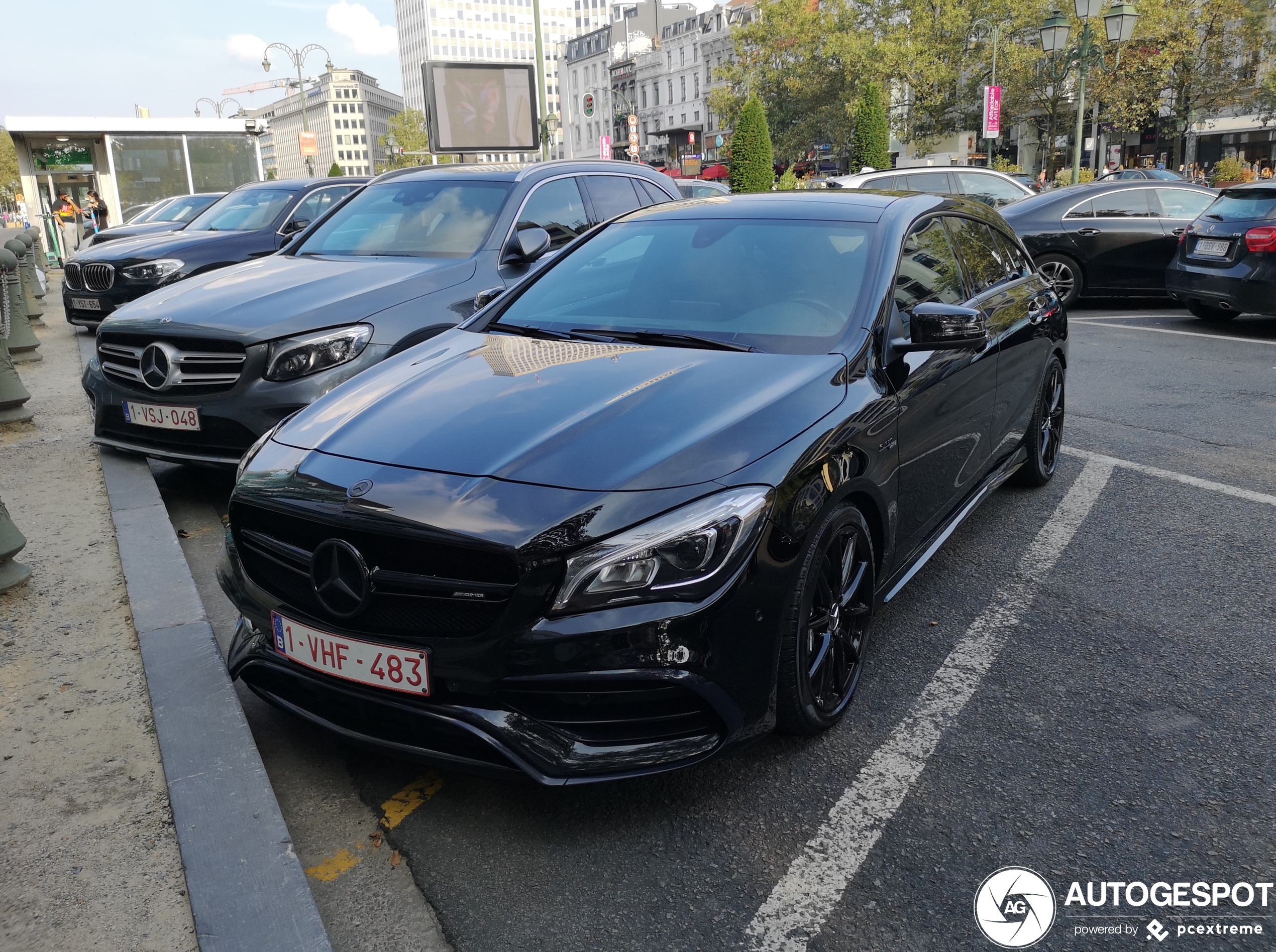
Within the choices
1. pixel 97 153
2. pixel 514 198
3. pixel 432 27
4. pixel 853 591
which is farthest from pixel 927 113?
pixel 432 27

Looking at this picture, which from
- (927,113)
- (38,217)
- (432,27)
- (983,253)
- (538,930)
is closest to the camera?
(538,930)

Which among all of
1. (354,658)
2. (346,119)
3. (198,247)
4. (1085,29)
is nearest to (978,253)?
(354,658)

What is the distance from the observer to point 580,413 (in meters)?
2.89

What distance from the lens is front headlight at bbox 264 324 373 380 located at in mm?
5082

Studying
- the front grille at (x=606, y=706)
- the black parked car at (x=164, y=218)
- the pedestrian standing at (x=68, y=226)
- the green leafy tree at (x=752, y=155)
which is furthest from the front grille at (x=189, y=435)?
the green leafy tree at (x=752, y=155)

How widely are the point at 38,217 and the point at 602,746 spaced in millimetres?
29787

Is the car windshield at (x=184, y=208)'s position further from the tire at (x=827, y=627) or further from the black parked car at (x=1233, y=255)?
the tire at (x=827, y=627)

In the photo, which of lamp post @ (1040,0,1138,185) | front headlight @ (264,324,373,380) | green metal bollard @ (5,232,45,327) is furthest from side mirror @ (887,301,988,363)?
lamp post @ (1040,0,1138,185)

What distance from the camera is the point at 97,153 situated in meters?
27.3

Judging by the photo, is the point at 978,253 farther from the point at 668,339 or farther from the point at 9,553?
the point at 9,553

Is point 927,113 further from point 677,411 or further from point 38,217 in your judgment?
point 677,411

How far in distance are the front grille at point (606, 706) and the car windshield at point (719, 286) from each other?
132cm

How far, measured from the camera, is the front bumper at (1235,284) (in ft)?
32.3

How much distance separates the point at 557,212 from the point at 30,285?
1067 centimetres
